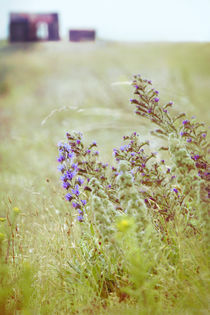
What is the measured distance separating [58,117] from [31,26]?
16233 mm

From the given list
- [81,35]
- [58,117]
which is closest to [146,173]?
[58,117]

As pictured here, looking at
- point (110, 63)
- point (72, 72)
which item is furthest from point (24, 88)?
point (110, 63)

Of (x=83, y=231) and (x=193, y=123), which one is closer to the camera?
(x=193, y=123)

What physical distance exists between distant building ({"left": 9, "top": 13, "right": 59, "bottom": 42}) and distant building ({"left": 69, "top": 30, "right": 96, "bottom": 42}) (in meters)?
1.13

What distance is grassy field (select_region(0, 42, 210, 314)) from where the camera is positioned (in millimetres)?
2133

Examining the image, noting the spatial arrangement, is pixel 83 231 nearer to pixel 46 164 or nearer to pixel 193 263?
pixel 193 263

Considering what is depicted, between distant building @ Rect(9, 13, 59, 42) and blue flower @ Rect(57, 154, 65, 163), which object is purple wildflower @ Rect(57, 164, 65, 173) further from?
distant building @ Rect(9, 13, 59, 42)

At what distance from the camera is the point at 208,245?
158 centimetres

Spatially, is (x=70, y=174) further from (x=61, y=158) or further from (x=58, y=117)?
(x=58, y=117)

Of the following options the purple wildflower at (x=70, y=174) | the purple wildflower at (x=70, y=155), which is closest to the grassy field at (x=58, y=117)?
the purple wildflower at (x=70, y=155)

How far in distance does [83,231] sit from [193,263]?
0.79 meters

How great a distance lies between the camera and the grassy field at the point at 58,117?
2.13 m

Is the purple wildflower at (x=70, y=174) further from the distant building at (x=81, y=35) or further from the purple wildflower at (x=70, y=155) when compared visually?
the distant building at (x=81, y=35)

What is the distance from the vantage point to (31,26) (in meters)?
24.2
